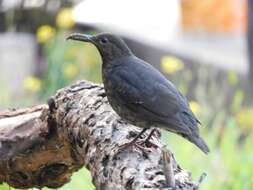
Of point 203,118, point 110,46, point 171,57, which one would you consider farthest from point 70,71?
point 110,46

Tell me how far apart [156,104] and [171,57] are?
578 cm

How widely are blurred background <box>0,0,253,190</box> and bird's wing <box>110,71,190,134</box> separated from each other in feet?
2.69

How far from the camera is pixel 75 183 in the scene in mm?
5008

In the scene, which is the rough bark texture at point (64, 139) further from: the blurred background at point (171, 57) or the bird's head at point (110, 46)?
the blurred background at point (171, 57)

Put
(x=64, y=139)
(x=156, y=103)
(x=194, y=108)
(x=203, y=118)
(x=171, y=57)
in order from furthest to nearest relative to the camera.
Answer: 1. (x=171, y=57)
2. (x=203, y=118)
3. (x=194, y=108)
4. (x=64, y=139)
5. (x=156, y=103)

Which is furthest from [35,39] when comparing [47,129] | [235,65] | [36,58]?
[47,129]

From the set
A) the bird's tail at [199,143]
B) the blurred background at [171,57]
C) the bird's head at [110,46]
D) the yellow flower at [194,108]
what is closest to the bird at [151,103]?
the bird's tail at [199,143]

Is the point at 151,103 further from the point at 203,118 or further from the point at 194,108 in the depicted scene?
the point at 203,118

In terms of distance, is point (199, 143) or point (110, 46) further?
point (110, 46)

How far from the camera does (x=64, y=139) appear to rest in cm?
363

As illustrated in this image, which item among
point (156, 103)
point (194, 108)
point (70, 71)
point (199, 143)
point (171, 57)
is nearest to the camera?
point (199, 143)

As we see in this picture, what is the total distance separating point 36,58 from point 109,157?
6180 millimetres

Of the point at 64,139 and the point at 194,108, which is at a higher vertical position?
the point at 64,139

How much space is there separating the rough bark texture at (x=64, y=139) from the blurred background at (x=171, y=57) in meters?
0.27
